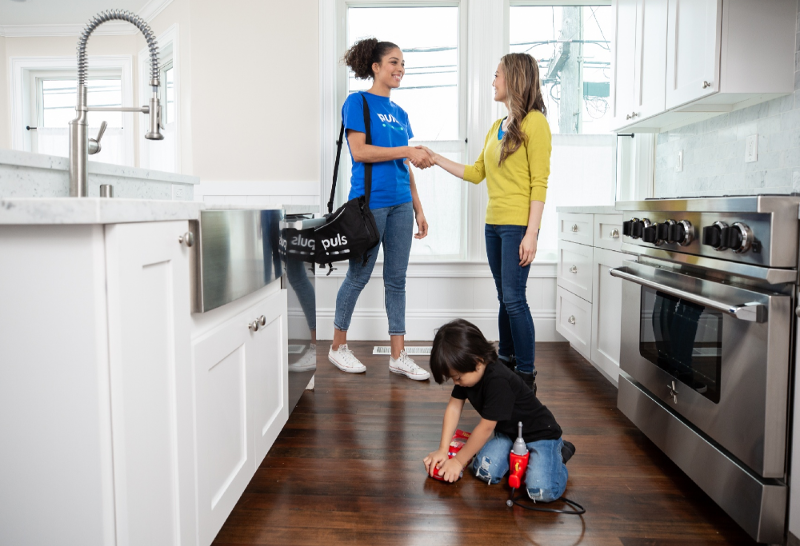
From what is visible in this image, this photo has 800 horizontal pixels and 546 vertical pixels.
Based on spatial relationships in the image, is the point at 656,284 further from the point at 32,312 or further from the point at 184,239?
the point at 32,312

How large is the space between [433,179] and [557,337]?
1237 millimetres

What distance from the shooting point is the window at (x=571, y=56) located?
354 centimetres

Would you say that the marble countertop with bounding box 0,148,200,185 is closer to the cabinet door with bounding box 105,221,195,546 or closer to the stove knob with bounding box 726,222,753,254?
the cabinet door with bounding box 105,221,195,546

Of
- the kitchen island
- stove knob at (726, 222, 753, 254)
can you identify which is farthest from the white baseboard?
the kitchen island

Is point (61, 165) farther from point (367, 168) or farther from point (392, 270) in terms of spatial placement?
point (392, 270)

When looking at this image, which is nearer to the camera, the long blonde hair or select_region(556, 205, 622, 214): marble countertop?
the long blonde hair

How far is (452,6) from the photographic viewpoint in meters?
3.56

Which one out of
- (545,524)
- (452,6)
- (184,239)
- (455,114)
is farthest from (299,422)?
(452,6)

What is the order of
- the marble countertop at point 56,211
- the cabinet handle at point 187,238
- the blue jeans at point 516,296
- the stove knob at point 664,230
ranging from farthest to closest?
the blue jeans at point 516,296 < the stove knob at point 664,230 < the cabinet handle at point 187,238 < the marble countertop at point 56,211

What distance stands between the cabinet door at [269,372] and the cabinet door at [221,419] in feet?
0.17

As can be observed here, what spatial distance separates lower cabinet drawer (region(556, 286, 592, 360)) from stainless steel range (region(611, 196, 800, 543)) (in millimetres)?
848

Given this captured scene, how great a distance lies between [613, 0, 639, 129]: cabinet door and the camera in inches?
112

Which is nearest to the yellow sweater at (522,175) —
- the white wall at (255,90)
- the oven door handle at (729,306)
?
the oven door handle at (729,306)

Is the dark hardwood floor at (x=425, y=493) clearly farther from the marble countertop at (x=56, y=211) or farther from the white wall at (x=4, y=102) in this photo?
the white wall at (x=4, y=102)
